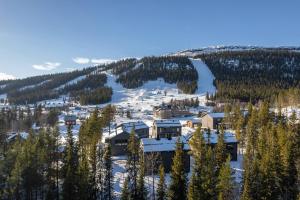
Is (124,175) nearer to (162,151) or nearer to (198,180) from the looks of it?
(162,151)

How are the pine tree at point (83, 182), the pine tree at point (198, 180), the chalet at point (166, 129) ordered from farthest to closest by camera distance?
the chalet at point (166, 129), the pine tree at point (83, 182), the pine tree at point (198, 180)

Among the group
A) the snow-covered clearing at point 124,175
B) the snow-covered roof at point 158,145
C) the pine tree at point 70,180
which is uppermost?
the snow-covered roof at point 158,145

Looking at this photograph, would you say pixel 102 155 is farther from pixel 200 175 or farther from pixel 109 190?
pixel 200 175

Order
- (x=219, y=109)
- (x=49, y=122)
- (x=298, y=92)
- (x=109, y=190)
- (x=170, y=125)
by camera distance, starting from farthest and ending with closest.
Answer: (x=219, y=109)
(x=298, y=92)
(x=49, y=122)
(x=170, y=125)
(x=109, y=190)

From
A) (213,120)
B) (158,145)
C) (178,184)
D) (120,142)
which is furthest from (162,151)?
(213,120)

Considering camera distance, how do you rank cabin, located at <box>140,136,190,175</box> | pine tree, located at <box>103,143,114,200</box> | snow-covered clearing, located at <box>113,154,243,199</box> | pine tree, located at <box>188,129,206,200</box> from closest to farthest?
pine tree, located at <box>188,129,206,200</box> < pine tree, located at <box>103,143,114,200</box> < snow-covered clearing, located at <box>113,154,243,199</box> < cabin, located at <box>140,136,190,175</box>

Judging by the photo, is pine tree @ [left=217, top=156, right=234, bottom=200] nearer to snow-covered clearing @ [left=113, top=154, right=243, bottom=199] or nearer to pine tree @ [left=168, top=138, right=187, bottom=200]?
pine tree @ [left=168, top=138, right=187, bottom=200]

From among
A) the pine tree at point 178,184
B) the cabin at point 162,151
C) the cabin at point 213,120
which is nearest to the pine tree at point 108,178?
the cabin at point 162,151

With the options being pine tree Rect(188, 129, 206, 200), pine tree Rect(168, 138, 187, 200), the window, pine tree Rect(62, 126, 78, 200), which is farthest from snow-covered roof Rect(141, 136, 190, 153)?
pine tree Rect(168, 138, 187, 200)

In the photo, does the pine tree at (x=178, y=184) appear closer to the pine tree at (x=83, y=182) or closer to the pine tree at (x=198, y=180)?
the pine tree at (x=198, y=180)

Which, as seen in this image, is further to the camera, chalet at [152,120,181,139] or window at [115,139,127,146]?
chalet at [152,120,181,139]

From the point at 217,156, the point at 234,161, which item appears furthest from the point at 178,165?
the point at 234,161
